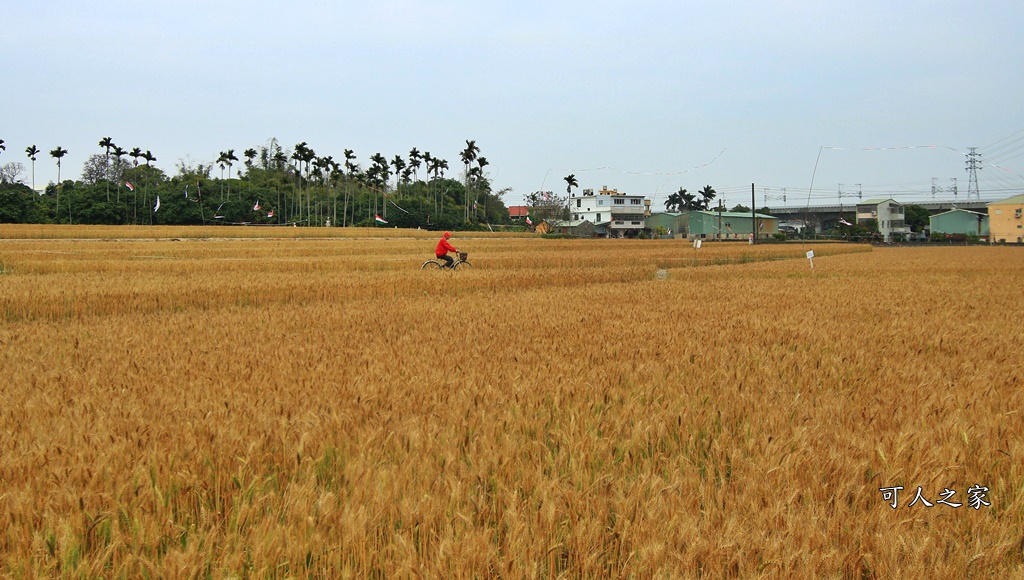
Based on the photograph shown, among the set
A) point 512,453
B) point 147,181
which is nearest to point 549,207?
point 147,181

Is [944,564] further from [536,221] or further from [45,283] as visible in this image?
[536,221]

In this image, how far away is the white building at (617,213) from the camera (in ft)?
411

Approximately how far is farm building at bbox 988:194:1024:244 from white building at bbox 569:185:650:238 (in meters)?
58.6

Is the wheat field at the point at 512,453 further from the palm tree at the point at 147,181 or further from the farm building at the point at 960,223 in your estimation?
the farm building at the point at 960,223

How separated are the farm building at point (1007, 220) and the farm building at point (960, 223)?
18.2 m

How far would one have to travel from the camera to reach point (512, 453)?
3.59 meters

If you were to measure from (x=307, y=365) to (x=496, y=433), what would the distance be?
9.75 feet

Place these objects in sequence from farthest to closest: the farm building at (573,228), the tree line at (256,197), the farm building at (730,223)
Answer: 1. the farm building at (730,223)
2. the farm building at (573,228)
3. the tree line at (256,197)

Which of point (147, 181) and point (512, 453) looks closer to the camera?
point (512, 453)

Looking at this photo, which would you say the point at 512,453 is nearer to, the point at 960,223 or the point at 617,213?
the point at 617,213

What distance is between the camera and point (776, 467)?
327 centimetres

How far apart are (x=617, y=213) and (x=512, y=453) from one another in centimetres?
12461

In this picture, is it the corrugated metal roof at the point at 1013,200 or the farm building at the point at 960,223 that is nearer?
the corrugated metal roof at the point at 1013,200

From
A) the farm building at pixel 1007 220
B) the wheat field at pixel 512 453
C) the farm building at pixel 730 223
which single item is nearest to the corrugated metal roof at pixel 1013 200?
the farm building at pixel 1007 220
